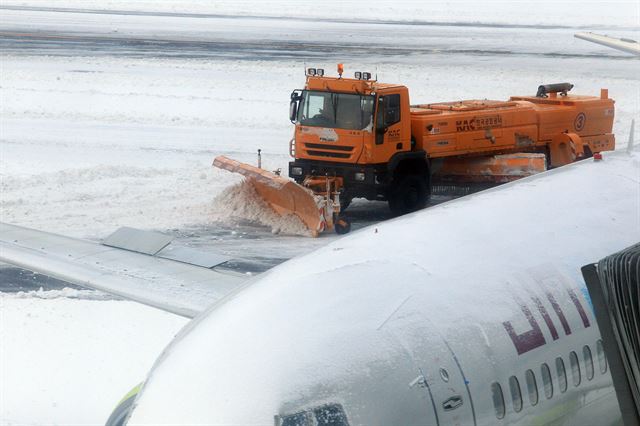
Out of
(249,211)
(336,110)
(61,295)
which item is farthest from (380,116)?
(61,295)

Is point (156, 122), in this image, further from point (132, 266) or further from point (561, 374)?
point (561, 374)

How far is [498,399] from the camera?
673 centimetres

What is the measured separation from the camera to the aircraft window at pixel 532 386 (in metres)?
7.07

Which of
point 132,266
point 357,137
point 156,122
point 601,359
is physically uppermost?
point 601,359

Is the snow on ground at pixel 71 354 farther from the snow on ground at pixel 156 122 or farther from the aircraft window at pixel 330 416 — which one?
the aircraft window at pixel 330 416

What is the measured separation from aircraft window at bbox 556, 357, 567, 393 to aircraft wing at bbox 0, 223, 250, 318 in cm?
344

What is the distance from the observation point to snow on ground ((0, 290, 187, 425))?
425 inches

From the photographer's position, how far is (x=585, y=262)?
27.0 feet

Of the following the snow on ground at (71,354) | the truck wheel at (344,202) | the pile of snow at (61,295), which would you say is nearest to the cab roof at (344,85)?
the truck wheel at (344,202)

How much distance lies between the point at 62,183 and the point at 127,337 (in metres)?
10.6

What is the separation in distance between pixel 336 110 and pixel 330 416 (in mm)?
14864

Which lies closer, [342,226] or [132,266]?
[132,266]

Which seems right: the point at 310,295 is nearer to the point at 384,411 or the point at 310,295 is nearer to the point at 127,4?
the point at 384,411

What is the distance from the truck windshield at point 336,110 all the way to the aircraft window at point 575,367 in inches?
503
